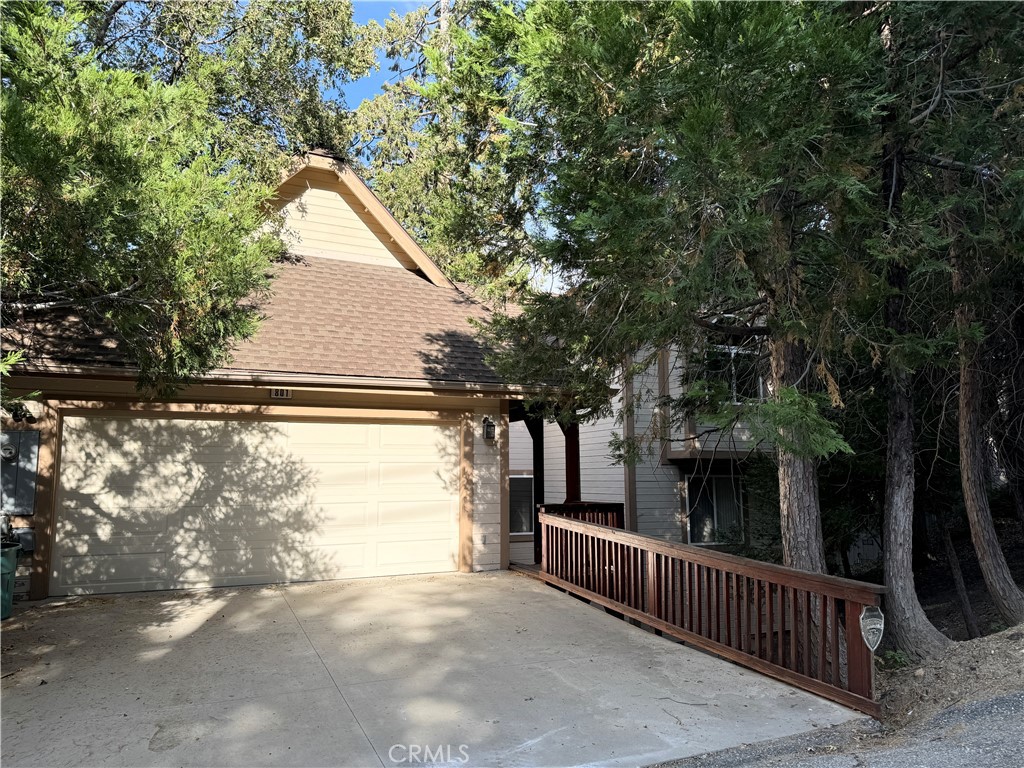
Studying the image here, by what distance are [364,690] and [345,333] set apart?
5383 mm

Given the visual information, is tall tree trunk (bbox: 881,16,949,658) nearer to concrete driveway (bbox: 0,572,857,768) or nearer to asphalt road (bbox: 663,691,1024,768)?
asphalt road (bbox: 663,691,1024,768)

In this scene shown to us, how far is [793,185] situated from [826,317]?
41.5 inches

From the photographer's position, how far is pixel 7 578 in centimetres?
630

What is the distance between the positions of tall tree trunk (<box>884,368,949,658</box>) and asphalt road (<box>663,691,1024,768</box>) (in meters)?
2.11

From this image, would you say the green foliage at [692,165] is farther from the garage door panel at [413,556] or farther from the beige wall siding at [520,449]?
the beige wall siding at [520,449]

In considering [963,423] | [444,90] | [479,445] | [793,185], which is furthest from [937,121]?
[479,445]

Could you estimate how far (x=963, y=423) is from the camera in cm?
701

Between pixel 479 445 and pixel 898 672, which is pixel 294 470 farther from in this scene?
pixel 898 672

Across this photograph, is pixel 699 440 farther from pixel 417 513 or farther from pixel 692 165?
pixel 692 165

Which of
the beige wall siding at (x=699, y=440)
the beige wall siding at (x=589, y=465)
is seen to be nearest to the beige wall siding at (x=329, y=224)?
the beige wall siding at (x=589, y=465)

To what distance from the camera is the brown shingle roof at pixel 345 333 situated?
739cm

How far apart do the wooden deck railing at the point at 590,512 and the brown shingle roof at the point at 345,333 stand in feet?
6.52

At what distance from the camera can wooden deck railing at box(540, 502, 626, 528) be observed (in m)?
9.26

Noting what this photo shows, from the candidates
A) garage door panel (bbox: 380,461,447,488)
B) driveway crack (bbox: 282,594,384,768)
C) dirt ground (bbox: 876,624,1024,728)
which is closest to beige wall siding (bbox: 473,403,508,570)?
garage door panel (bbox: 380,461,447,488)
